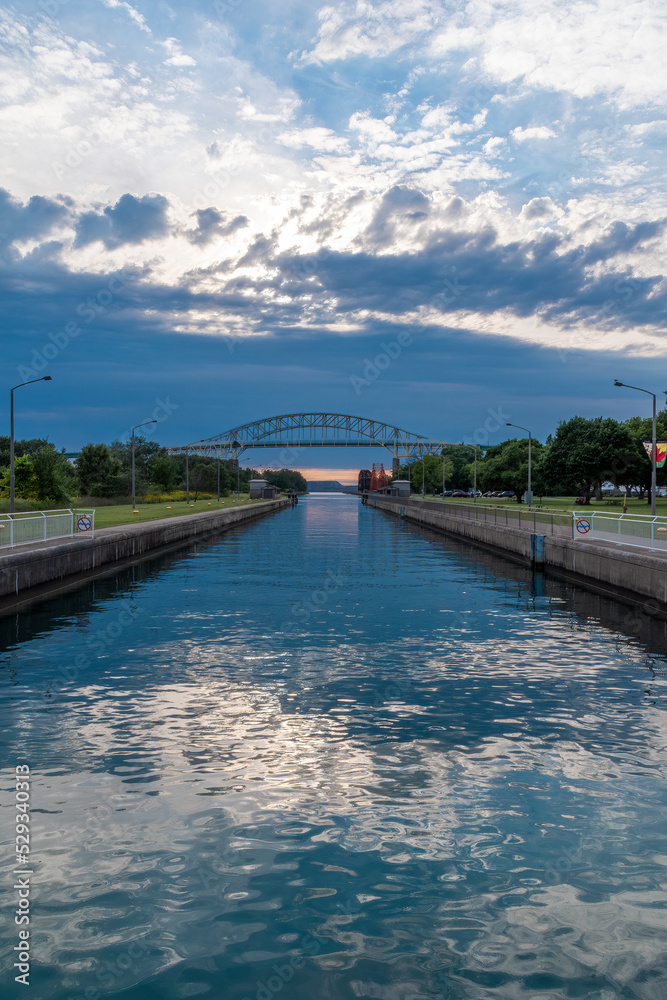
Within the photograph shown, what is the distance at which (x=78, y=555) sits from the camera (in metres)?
33.8

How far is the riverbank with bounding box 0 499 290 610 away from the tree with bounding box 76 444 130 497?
51.5 m

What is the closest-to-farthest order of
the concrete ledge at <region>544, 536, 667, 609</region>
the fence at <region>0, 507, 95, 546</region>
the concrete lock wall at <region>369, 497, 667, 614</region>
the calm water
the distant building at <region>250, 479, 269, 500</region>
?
the calm water < the concrete ledge at <region>544, 536, 667, 609</region> < the concrete lock wall at <region>369, 497, 667, 614</region> < the fence at <region>0, 507, 95, 546</region> < the distant building at <region>250, 479, 269, 500</region>

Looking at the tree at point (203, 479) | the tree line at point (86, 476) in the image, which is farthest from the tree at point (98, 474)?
the tree at point (203, 479)

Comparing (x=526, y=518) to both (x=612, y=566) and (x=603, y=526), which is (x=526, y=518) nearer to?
(x=603, y=526)

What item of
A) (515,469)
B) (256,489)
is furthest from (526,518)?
(256,489)

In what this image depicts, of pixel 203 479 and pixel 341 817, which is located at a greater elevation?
pixel 203 479

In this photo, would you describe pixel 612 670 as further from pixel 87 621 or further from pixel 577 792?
pixel 87 621

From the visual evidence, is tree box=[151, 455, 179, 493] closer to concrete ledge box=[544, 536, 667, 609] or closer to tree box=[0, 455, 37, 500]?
tree box=[0, 455, 37, 500]

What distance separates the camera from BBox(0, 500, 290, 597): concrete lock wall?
26453 millimetres

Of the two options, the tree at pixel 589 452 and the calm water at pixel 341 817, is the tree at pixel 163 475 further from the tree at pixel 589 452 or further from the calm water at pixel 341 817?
the calm water at pixel 341 817

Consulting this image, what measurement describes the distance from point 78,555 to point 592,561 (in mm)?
21643

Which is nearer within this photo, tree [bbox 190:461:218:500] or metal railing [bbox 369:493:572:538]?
metal railing [bbox 369:493:572:538]

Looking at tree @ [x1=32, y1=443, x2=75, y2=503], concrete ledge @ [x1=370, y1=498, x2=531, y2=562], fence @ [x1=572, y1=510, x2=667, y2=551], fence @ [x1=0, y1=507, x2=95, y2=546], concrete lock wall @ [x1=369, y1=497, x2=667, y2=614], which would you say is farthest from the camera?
tree @ [x1=32, y1=443, x2=75, y2=503]

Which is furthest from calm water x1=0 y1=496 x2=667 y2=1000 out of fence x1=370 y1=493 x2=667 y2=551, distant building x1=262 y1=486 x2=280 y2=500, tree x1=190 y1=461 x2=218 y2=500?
distant building x1=262 y1=486 x2=280 y2=500
